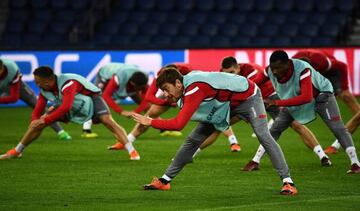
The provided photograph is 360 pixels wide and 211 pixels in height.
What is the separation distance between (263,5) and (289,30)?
47.6 inches

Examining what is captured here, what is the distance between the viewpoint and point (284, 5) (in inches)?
1191

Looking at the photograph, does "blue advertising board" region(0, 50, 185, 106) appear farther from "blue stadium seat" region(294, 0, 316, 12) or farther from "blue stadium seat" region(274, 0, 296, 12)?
"blue stadium seat" region(294, 0, 316, 12)

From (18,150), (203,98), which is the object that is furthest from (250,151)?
(203,98)

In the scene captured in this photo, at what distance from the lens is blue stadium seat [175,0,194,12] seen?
3014 centimetres

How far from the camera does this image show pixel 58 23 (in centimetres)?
2933

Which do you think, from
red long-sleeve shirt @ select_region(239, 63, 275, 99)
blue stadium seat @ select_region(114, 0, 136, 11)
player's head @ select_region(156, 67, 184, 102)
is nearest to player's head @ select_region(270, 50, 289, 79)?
player's head @ select_region(156, 67, 184, 102)

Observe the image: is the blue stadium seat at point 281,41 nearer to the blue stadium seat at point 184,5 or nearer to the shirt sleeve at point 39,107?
the blue stadium seat at point 184,5

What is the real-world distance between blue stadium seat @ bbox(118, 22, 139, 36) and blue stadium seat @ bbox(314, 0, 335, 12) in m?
5.58

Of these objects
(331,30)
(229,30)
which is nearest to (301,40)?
(331,30)

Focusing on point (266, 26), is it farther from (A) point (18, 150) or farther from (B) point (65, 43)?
(A) point (18, 150)

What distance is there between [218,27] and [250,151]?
41.2 feet

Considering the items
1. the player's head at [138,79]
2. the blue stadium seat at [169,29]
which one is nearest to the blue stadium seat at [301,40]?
the blue stadium seat at [169,29]

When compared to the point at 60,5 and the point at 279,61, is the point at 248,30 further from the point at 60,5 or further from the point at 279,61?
the point at 279,61

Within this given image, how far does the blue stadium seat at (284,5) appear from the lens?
3020 centimetres
